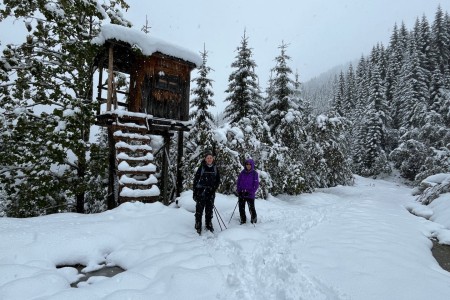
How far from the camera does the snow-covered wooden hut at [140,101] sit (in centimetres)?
913

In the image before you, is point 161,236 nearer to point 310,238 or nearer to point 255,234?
point 255,234

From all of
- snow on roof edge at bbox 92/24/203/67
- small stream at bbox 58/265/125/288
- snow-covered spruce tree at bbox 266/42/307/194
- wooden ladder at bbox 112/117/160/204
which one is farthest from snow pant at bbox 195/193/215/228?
snow-covered spruce tree at bbox 266/42/307/194

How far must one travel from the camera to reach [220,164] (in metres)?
12.3

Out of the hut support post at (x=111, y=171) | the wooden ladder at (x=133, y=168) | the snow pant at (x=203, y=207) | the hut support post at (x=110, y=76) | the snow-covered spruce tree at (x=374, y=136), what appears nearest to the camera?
the snow pant at (x=203, y=207)

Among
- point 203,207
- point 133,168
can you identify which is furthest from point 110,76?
point 203,207

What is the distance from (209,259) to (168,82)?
28.3ft

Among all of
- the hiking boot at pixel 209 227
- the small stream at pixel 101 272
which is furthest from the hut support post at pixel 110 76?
the small stream at pixel 101 272

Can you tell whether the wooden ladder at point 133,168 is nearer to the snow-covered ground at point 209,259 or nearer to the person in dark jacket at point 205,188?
the snow-covered ground at point 209,259

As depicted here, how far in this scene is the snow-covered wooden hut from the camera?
913 centimetres

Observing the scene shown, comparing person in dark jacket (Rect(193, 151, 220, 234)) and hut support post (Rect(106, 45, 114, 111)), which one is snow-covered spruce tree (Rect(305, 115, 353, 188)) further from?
hut support post (Rect(106, 45, 114, 111))

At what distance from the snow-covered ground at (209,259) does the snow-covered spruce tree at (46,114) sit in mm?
3286

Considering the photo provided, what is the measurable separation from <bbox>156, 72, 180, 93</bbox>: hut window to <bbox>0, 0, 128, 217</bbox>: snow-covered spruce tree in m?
2.58

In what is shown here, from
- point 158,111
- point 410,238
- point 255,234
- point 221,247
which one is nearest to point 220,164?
point 158,111

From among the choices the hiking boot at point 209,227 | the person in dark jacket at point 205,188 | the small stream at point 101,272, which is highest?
the person in dark jacket at point 205,188
